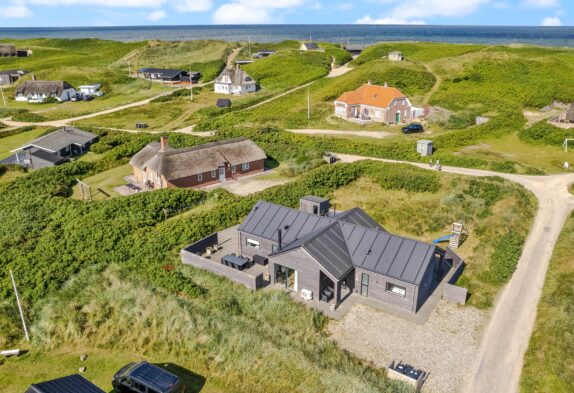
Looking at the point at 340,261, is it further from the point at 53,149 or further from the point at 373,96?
the point at 373,96

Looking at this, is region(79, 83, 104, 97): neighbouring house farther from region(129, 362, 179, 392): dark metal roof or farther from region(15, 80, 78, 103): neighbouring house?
region(129, 362, 179, 392): dark metal roof

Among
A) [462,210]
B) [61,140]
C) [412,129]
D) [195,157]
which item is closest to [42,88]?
[61,140]

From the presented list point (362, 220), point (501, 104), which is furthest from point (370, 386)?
point (501, 104)

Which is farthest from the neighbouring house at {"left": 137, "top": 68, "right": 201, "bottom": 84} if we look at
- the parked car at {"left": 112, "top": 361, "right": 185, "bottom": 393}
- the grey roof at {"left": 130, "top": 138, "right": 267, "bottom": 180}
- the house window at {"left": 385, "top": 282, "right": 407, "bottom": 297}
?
the parked car at {"left": 112, "top": 361, "right": 185, "bottom": 393}

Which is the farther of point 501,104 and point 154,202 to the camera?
point 501,104

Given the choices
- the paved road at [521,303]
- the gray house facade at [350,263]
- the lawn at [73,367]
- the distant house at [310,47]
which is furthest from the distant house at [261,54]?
the lawn at [73,367]

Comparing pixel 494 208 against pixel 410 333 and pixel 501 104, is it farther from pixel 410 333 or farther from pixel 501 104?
pixel 501 104

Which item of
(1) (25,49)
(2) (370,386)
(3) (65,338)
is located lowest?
(3) (65,338)
